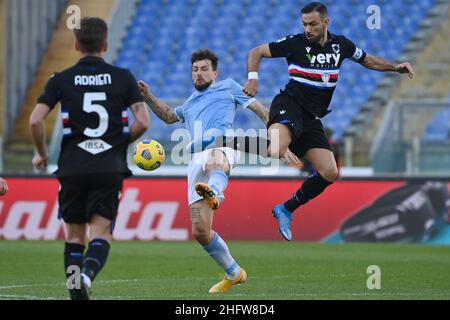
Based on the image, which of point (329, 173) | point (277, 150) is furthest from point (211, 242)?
point (329, 173)

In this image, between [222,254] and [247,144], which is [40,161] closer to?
[222,254]

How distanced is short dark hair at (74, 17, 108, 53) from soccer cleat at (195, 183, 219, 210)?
85.9 inches

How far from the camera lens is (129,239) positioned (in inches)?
709

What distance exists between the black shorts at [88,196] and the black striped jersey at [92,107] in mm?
58

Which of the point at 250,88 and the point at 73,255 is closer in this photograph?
the point at 73,255

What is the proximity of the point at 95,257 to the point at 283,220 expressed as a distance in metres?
3.69

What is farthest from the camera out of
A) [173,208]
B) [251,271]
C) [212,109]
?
[173,208]

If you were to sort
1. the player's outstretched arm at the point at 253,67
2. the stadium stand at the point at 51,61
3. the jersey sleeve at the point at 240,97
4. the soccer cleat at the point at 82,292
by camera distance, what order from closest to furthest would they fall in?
the soccer cleat at the point at 82,292
the player's outstretched arm at the point at 253,67
the jersey sleeve at the point at 240,97
the stadium stand at the point at 51,61

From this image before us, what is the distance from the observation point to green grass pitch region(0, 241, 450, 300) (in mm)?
9984

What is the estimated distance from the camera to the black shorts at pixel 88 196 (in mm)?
7957

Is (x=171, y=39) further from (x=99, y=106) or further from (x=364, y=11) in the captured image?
(x=99, y=106)

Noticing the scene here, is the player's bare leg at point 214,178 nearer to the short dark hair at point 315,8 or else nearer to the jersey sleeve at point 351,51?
the short dark hair at point 315,8

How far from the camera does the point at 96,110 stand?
7.92 metres

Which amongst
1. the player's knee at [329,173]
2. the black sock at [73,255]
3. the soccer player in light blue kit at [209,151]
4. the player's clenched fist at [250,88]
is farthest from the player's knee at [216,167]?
the black sock at [73,255]
